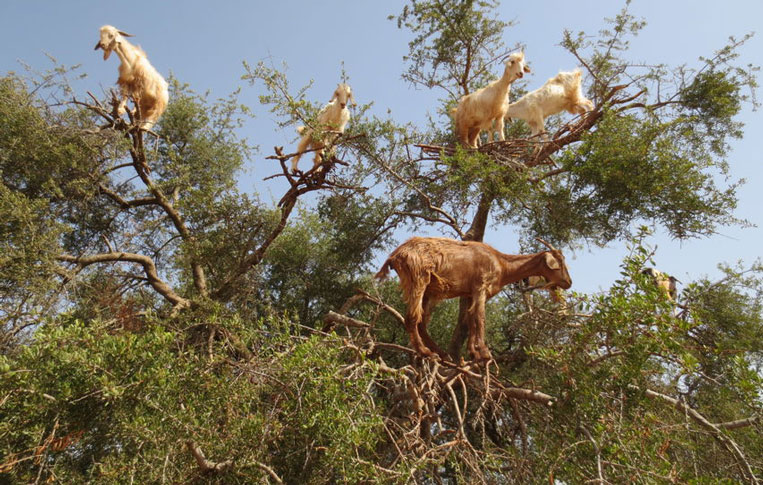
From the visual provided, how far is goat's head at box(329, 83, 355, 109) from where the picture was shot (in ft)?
27.6

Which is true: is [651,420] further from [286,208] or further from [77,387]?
[286,208]

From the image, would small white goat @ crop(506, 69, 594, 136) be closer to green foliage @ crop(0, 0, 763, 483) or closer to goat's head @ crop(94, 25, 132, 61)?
green foliage @ crop(0, 0, 763, 483)

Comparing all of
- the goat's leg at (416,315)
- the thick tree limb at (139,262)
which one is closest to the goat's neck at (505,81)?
the goat's leg at (416,315)

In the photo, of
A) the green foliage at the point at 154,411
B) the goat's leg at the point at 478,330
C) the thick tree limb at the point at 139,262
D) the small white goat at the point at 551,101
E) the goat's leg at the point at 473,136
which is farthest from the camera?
the small white goat at the point at 551,101

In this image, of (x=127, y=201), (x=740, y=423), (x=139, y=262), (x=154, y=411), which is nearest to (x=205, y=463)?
(x=154, y=411)

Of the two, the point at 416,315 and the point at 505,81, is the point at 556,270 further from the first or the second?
the point at 505,81

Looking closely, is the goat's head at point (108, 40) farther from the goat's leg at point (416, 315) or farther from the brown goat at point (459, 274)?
the goat's leg at point (416, 315)

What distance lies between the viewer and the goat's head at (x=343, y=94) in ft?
27.6

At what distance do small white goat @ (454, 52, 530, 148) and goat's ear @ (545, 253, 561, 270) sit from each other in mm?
2981

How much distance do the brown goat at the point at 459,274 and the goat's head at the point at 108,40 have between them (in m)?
5.82

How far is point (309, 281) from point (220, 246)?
265 cm

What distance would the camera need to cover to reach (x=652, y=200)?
6852 mm

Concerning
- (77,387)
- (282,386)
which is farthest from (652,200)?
(77,387)

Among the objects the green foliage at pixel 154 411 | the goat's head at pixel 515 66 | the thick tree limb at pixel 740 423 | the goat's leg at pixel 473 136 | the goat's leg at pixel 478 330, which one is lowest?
the green foliage at pixel 154 411
